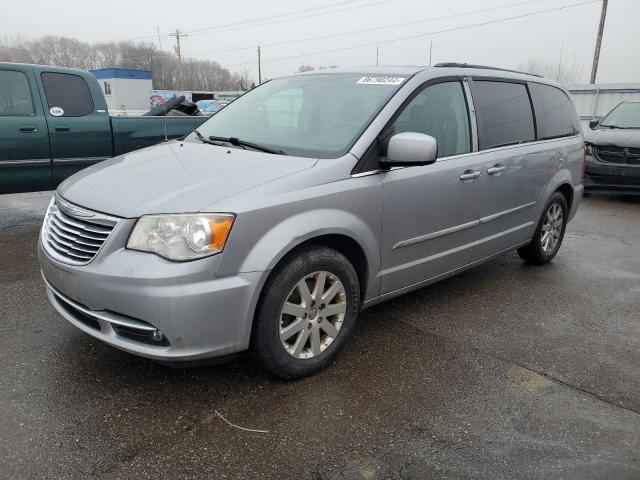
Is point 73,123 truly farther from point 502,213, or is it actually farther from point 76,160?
point 502,213

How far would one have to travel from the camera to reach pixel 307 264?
2844mm

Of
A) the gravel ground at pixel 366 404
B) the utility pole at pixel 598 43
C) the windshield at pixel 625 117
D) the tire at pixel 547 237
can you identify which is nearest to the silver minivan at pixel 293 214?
the gravel ground at pixel 366 404

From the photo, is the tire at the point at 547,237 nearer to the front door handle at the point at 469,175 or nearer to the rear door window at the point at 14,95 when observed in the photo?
the front door handle at the point at 469,175

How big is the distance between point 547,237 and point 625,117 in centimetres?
609

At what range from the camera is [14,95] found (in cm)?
594

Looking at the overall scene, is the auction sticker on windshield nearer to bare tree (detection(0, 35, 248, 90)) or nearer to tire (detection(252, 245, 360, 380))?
tire (detection(252, 245, 360, 380))

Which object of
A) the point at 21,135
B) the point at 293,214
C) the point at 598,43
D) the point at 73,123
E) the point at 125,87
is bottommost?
the point at 293,214

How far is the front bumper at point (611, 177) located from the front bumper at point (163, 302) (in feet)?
26.7

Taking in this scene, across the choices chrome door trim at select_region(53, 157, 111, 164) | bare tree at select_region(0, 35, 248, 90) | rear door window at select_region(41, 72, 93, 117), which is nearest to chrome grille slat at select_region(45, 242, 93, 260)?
chrome door trim at select_region(53, 157, 111, 164)

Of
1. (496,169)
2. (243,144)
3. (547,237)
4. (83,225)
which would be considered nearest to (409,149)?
(243,144)

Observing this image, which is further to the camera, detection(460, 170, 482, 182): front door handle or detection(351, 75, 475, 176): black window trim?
detection(460, 170, 482, 182): front door handle

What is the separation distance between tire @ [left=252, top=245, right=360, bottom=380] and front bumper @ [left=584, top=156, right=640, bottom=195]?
24.2ft

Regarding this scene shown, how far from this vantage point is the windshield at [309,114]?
3.29 m

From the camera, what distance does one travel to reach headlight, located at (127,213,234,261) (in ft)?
8.27
